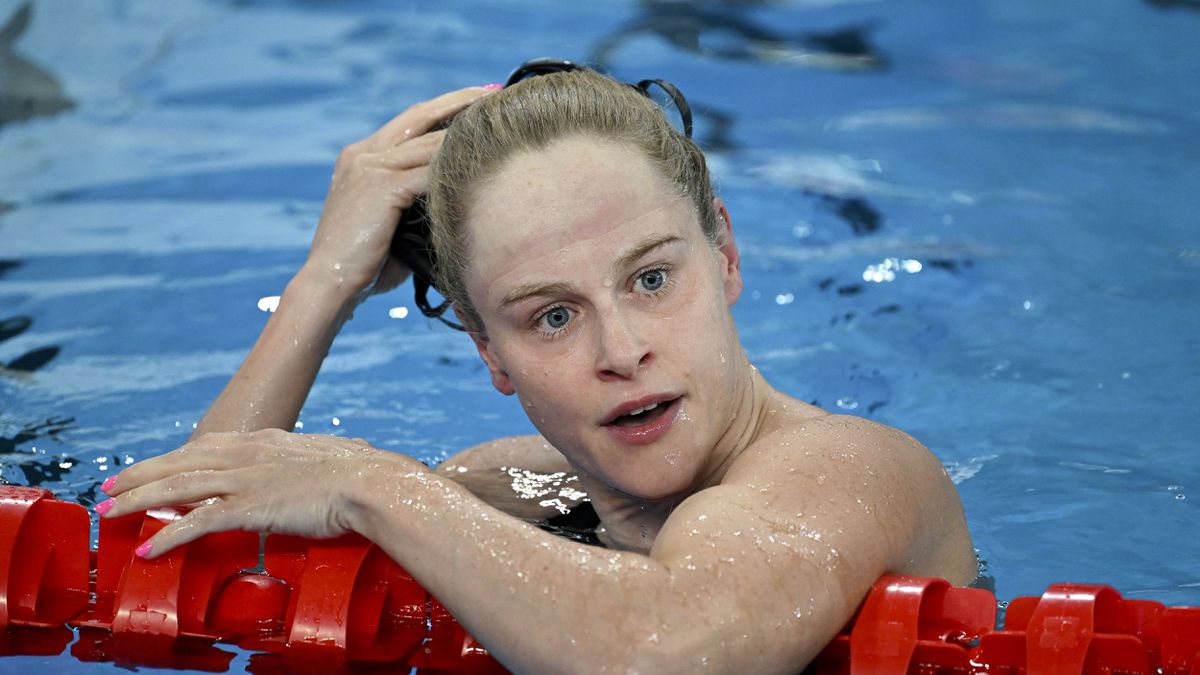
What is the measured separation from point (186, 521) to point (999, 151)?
5665mm

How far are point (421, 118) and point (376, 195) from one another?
23 centimetres

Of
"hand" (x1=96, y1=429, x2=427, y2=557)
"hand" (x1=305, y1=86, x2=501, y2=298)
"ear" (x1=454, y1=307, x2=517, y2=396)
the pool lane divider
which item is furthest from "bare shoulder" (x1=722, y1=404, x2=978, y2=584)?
"hand" (x1=305, y1=86, x2=501, y2=298)

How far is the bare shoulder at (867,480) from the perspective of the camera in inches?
98.0

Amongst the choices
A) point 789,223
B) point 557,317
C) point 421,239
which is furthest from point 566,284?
point 789,223

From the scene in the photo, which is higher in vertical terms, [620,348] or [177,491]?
[620,348]

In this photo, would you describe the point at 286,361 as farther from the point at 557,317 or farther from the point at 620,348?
the point at 620,348

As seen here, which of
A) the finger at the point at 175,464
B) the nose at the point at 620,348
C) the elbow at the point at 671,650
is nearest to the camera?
the elbow at the point at 671,650

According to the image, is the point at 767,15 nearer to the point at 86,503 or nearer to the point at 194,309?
the point at 194,309

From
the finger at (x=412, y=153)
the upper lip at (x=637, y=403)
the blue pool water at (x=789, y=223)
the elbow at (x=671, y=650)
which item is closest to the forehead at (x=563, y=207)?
the upper lip at (x=637, y=403)

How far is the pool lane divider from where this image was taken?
2.42 metres

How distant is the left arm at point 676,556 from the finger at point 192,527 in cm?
12

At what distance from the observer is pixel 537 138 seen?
2.75m

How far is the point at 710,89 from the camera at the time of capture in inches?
343

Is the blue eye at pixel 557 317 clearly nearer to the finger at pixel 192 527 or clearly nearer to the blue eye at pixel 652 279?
the blue eye at pixel 652 279
